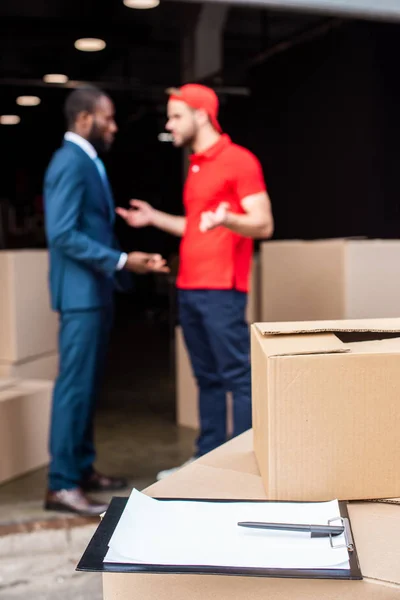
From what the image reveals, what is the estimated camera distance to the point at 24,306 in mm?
2879

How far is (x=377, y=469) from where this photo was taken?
89cm

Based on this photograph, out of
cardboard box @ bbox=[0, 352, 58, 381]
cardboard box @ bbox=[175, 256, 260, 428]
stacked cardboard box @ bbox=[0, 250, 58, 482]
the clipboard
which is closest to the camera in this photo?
the clipboard

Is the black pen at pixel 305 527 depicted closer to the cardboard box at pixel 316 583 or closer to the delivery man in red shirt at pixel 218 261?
the cardboard box at pixel 316 583

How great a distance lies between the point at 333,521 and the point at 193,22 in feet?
9.19

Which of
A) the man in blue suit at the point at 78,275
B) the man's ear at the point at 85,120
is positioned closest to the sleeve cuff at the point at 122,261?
the man in blue suit at the point at 78,275

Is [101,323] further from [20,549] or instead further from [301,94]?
[301,94]

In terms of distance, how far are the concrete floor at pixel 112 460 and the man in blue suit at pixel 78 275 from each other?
164 millimetres

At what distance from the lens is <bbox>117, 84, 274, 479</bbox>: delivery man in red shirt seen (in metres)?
2.41

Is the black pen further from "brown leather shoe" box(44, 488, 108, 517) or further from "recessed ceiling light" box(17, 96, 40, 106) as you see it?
"recessed ceiling light" box(17, 96, 40, 106)

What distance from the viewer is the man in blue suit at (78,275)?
2.34m

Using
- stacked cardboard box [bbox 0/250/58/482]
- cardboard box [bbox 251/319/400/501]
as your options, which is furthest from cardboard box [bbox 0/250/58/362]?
cardboard box [bbox 251/319/400/501]

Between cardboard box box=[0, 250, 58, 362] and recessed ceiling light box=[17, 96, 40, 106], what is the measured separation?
2.06ft

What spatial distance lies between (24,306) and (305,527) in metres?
2.24

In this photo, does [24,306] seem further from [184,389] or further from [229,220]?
[229,220]
